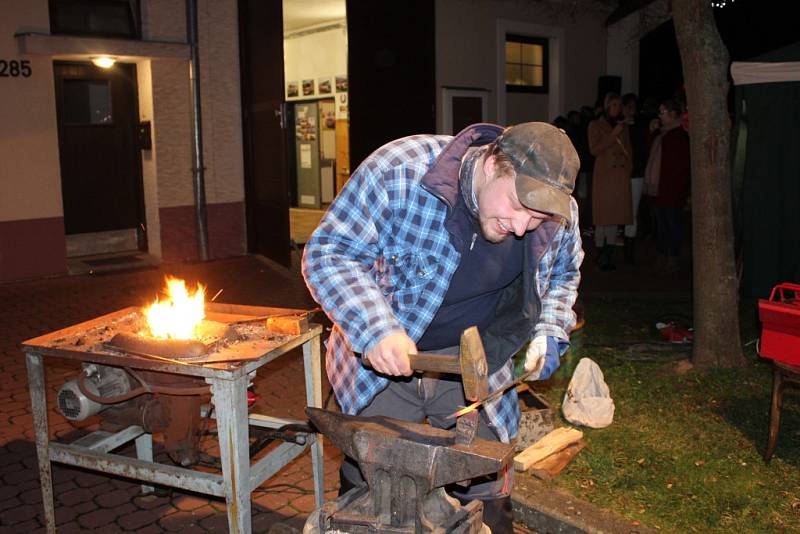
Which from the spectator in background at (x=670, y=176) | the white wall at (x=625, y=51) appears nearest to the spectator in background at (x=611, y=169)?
the spectator in background at (x=670, y=176)

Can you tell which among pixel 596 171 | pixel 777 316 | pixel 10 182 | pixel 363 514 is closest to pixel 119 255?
pixel 10 182

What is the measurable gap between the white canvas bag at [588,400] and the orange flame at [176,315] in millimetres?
2539

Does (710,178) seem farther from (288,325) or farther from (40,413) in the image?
(40,413)

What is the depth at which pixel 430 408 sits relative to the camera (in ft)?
9.61

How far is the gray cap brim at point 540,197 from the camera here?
90.7 inches

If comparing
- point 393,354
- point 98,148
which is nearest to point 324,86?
point 98,148

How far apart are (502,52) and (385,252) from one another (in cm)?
1267

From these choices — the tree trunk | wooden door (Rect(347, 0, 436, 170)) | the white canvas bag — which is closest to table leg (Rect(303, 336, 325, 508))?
the white canvas bag

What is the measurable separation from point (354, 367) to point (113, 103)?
9.32 metres

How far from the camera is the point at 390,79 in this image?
41.6 ft

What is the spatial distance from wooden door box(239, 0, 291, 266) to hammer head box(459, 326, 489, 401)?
824 centimetres

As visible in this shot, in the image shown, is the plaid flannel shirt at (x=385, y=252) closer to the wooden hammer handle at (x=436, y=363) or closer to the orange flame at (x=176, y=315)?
the wooden hammer handle at (x=436, y=363)

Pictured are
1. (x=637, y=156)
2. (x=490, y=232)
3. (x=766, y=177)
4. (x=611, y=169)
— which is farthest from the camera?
(x=637, y=156)

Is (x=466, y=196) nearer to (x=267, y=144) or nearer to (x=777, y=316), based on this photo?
(x=777, y=316)
